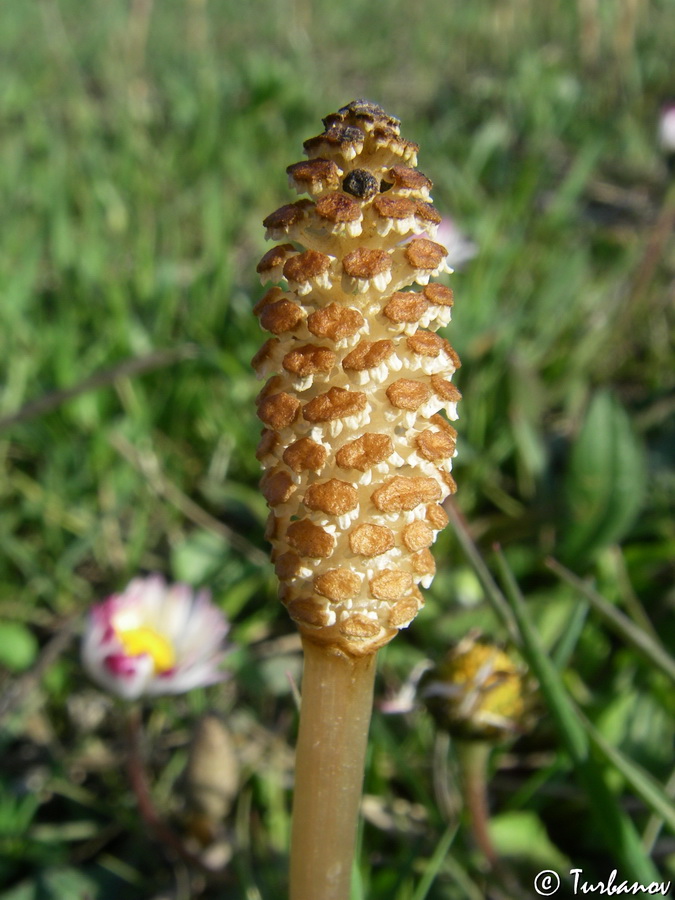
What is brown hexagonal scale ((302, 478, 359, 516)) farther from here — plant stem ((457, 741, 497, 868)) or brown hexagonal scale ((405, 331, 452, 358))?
plant stem ((457, 741, 497, 868))

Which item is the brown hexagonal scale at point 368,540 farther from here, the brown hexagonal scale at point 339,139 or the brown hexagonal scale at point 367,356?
the brown hexagonal scale at point 339,139

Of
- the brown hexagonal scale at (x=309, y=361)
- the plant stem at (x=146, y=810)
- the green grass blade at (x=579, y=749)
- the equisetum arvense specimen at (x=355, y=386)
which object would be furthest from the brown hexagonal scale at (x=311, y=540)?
the plant stem at (x=146, y=810)

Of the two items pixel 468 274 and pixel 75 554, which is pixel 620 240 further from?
pixel 75 554

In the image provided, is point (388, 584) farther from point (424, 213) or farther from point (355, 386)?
point (424, 213)

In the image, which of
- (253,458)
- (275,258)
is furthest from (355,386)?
(253,458)

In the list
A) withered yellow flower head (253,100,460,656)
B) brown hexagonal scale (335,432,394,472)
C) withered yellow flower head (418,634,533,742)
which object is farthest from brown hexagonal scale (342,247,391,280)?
withered yellow flower head (418,634,533,742)

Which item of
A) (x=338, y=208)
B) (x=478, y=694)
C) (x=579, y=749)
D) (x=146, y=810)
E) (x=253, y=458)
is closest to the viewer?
(x=338, y=208)
